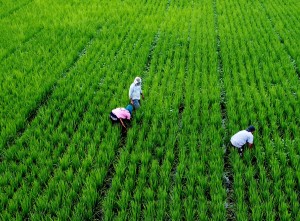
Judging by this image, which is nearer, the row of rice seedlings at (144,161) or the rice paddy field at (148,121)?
the row of rice seedlings at (144,161)

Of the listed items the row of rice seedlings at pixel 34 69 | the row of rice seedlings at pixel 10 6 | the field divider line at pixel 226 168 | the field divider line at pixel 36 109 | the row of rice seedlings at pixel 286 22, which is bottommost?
the row of rice seedlings at pixel 286 22

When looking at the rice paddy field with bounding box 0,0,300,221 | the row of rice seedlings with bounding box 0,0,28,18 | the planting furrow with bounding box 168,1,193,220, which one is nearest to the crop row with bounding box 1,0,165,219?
the rice paddy field with bounding box 0,0,300,221

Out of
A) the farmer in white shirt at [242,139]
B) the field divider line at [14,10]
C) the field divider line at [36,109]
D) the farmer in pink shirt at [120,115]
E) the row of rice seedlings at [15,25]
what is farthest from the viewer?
the field divider line at [14,10]

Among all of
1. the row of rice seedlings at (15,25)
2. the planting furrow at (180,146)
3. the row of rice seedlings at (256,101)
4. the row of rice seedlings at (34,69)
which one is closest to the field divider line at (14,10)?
the row of rice seedlings at (15,25)

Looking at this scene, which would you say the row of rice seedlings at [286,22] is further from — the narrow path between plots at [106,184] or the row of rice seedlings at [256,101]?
the narrow path between plots at [106,184]

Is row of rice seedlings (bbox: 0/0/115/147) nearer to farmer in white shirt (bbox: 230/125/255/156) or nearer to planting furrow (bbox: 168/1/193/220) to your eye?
planting furrow (bbox: 168/1/193/220)

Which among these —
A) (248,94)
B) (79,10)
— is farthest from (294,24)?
(79,10)

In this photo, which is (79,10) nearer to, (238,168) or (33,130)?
(33,130)

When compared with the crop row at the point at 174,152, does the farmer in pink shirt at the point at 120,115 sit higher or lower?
higher
